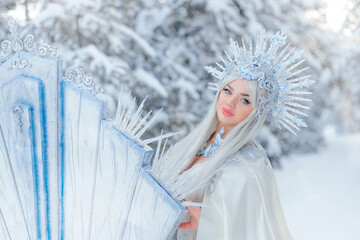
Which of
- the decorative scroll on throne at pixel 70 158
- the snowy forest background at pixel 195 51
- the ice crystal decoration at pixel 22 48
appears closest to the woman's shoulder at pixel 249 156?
the decorative scroll on throne at pixel 70 158

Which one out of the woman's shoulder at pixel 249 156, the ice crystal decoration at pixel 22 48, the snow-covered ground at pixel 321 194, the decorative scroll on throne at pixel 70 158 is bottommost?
the decorative scroll on throne at pixel 70 158

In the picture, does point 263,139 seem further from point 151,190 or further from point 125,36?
point 151,190

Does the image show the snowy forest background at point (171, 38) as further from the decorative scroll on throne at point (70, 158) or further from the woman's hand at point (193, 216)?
the decorative scroll on throne at point (70, 158)

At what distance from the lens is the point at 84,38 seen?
341 cm

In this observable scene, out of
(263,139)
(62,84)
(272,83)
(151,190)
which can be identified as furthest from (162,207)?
(263,139)

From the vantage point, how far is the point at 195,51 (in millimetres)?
4414

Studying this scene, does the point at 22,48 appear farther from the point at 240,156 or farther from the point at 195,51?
the point at 195,51

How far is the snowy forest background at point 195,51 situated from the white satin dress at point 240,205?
153 cm

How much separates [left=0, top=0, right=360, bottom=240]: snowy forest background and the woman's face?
137 centimetres

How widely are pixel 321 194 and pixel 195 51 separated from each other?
238cm

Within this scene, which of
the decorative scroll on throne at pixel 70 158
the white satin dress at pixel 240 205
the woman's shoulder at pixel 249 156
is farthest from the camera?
the woman's shoulder at pixel 249 156

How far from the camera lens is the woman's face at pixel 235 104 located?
136cm

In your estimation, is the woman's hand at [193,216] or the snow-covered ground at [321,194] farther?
the snow-covered ground at [321,194]

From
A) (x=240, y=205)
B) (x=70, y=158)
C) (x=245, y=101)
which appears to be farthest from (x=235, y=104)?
(x=70, y=158)
